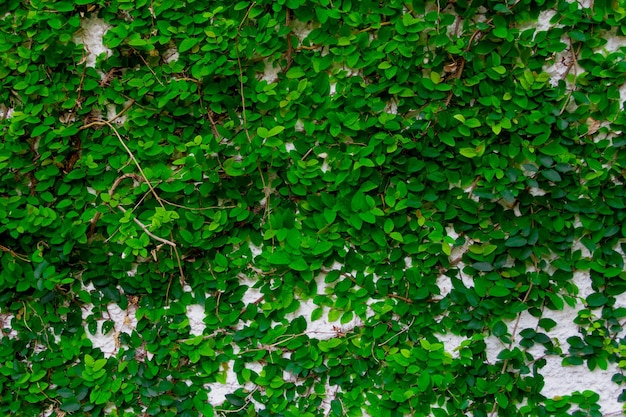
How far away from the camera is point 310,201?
2.04 meters

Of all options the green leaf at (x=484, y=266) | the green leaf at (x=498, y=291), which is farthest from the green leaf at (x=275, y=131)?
the green leaf at (x=498, y=291)

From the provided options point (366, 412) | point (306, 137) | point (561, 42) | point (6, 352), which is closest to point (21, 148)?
point (6, 352)

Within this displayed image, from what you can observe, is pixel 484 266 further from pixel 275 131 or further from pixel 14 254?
pixel 14 254

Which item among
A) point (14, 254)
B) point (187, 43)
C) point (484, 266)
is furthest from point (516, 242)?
point (14, 254)

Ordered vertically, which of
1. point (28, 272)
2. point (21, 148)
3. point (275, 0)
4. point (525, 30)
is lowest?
point (28, 272)

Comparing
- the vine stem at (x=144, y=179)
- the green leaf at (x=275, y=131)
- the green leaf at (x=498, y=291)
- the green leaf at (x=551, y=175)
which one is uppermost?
the green leaf at (x=551, y=175)

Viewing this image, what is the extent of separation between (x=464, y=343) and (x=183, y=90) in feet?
5.21

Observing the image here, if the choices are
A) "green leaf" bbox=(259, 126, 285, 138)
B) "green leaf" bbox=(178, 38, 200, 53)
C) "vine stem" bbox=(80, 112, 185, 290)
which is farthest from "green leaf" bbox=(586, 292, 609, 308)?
"green leaf" bbox=(178, 38, 200, 53)

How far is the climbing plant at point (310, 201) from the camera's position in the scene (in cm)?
196

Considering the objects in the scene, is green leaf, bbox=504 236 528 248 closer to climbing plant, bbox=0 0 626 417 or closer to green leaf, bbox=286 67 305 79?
climbing plant, bbox=0 0 626 417

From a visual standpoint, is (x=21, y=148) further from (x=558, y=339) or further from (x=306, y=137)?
(x=558, y=339)

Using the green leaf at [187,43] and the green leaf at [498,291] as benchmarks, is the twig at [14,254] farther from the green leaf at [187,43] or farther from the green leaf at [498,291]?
the green leaf at [498,291]

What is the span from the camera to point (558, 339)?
6.83 feet

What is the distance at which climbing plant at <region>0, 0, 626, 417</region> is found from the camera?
1.96 m
